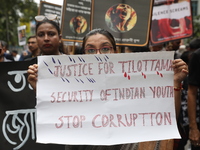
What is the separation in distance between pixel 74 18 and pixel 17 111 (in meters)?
3.53

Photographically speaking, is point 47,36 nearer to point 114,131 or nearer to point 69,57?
point 69,57

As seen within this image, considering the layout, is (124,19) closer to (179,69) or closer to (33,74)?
(179,69)

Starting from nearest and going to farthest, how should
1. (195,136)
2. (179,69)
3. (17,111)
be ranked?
(179,69)
(17,111)
(195,136)

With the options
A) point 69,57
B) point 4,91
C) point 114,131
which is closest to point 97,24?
point 4,91

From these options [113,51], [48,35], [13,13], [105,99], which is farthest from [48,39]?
[13,13]

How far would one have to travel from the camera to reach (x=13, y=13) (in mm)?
30766

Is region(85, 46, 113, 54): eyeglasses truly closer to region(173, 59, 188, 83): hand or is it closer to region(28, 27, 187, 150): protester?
region(28, 27, 187, 150): protester

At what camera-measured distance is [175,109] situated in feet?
8.57

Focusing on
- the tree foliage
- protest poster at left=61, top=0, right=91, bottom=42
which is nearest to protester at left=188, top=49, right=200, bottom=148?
protest poster at left=61, top=0, right=91, bottom=42

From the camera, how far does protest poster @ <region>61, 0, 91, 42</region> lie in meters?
6.38

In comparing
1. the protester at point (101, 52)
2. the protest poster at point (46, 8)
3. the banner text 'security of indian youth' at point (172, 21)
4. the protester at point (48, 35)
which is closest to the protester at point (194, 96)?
the protester at point (101, 52)

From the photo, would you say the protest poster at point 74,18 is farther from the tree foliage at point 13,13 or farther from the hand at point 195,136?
the tree foliage at point 13,13

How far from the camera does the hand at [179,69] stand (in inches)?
97.9

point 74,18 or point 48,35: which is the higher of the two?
point 74,18
